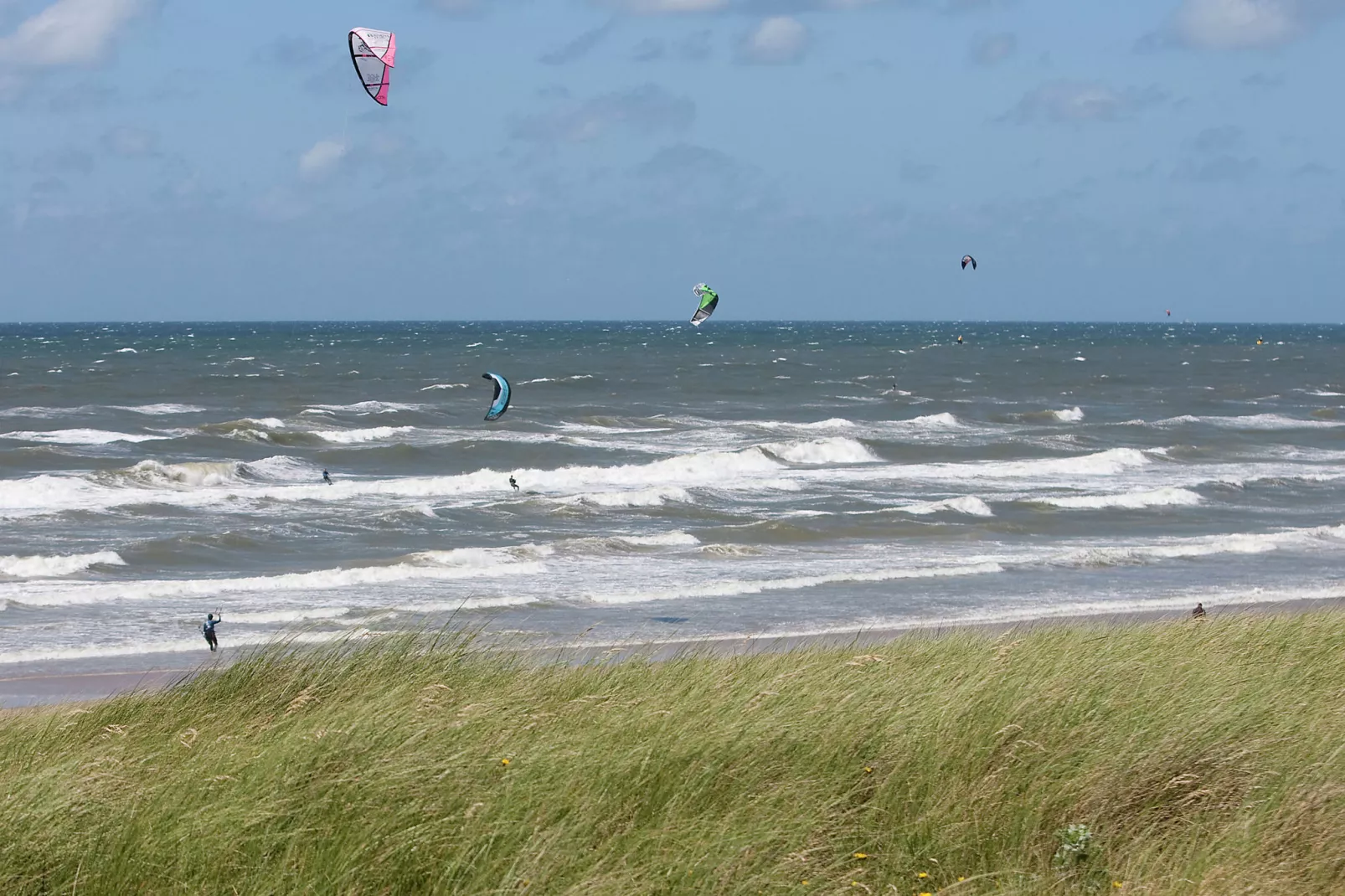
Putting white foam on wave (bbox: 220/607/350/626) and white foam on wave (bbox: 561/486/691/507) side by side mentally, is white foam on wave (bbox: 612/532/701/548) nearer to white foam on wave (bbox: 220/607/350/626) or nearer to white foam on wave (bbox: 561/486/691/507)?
white foam on wave (bbox: 561/486/691/507)

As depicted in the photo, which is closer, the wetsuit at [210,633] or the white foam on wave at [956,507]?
the wetsuit at [210,633]

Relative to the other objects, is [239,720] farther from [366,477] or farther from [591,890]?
[366,477]

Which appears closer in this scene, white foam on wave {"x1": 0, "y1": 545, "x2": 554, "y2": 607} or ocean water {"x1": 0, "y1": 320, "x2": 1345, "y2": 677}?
ocean water {"x1": 0, "y1": 320, "x2": 1345, "y2": 677}

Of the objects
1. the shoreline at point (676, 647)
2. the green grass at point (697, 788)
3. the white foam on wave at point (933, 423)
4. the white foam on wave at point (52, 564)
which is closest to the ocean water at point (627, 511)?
the white foam on wave at point (52, 564)

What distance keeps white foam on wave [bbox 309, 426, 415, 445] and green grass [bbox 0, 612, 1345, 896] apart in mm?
32533

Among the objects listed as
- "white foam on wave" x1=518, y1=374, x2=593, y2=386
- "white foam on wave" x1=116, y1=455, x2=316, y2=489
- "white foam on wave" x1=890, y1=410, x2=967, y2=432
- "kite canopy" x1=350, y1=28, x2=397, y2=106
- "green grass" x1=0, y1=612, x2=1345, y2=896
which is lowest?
"white foam on wave" x1=116, y1=455, x2=316, y2=489

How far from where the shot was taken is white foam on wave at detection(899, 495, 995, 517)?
25.0 metres

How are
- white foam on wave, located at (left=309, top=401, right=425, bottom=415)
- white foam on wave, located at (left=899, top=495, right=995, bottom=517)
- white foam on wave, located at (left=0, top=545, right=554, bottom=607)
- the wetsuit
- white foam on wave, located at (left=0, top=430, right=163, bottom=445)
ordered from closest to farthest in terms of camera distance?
the wetsuit → white foam on wave, located at (left=0, top=545, right=554, bottom=607) → white foam on wave, located at (left=899, top=495, right=995, bottom=517) → white foam on wave, located at (left=0, top=430, right=163, bottom=445) → white foam on wave, located at (left=309, top=401, right=425, bottom=415)

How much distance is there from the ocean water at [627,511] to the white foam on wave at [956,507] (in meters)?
0.09

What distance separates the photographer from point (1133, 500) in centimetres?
2656

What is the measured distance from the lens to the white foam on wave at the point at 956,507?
25.0 metres

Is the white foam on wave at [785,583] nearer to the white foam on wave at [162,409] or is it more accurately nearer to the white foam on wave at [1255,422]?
the white foam on wave at [1255,422]

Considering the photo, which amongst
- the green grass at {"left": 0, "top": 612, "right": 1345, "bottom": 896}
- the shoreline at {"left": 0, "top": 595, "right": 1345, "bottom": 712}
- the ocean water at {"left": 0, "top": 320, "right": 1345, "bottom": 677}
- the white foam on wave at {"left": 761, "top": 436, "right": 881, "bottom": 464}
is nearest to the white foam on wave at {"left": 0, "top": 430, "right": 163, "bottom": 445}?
the ocean water at {"left": 0, "top": 320, "right": 1345, "bottom": 677}

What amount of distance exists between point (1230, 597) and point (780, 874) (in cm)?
1441
